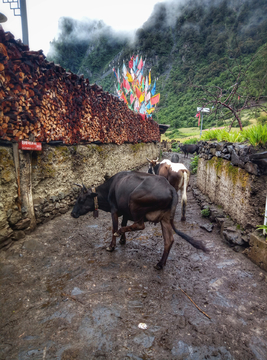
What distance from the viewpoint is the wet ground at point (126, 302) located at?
216 centimetres

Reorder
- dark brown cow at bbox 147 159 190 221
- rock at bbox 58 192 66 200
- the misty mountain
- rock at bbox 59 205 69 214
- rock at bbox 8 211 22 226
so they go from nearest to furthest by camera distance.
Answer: rock at bbox 8 211 22 226 < rock at bbox 58 192 66 200 < rock at bbox 59 205 69 214 < dark brown cow at bbox 147 159 190 221 < the misty mountain

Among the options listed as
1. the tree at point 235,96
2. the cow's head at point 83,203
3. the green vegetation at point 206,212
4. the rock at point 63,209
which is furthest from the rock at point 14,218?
the tree at point 235,96

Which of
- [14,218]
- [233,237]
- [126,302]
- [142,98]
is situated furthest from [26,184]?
[142,98]

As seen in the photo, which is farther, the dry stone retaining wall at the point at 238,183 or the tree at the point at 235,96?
the tree at the point at 235,96

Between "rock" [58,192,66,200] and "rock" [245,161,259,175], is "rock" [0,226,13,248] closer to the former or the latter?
"rock" [58,192,66,200]

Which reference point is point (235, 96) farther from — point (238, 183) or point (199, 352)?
point (199, 352)

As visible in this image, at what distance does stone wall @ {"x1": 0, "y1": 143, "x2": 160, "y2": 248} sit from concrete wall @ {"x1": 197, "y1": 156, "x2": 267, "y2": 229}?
13.2 feet

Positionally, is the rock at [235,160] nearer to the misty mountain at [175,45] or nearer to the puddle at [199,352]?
the puddle at [199,352]

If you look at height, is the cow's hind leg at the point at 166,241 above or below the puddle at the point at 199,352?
above

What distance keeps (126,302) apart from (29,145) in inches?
134

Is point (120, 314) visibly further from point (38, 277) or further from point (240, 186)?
point (240, 186)

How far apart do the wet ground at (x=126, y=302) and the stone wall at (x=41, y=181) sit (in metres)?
0.44

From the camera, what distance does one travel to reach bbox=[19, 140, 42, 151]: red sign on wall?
4.04 meters

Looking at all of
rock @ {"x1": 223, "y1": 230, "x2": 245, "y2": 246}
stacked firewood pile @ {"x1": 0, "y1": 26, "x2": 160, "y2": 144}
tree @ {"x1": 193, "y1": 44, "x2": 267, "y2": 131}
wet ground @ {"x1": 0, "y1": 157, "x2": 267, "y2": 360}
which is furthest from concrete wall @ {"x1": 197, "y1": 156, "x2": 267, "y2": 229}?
stacked firewood pile @ {"x1": 0, "y1": 26, "x2": 160, "y2": 144}
